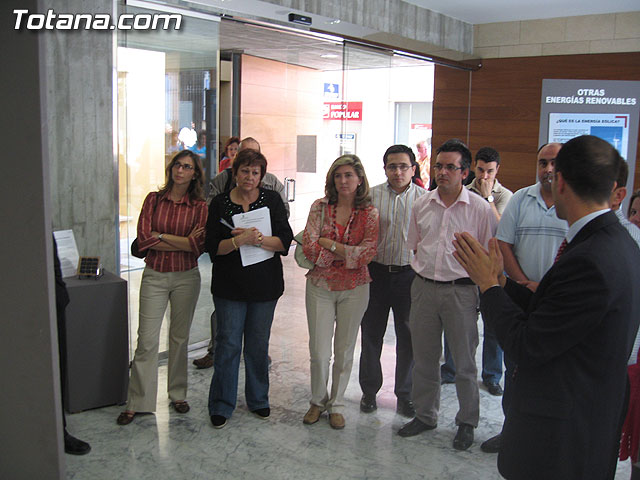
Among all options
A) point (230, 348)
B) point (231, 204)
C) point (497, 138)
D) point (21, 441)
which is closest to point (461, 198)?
point (231, 204)

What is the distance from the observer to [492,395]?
4.73 m

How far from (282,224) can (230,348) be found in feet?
2.82

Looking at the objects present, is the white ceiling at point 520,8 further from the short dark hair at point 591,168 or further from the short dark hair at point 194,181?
the short dark hair at point 591,168

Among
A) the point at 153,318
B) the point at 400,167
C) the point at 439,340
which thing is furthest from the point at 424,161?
the point at 153,318

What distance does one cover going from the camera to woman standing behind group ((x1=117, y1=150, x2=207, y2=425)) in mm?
4066

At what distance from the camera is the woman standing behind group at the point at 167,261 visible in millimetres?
4066

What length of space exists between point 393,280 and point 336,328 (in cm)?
53

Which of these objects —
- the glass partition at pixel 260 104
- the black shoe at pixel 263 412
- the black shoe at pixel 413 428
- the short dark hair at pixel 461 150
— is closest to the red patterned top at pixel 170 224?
the glass partition at pixel 260 104

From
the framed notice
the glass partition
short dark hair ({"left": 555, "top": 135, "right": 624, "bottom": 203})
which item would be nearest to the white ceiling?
the glass partition

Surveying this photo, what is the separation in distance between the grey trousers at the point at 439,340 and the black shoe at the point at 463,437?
0.03 m

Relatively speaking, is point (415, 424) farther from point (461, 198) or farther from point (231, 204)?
point (231, 204)

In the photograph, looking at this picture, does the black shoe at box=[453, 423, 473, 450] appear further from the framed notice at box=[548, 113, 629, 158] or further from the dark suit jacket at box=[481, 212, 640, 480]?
the framed notice at box=[548, 113, 629, 158]

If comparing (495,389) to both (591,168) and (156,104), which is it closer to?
(591,168)

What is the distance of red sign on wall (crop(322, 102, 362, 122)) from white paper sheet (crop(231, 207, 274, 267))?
11.2ft
